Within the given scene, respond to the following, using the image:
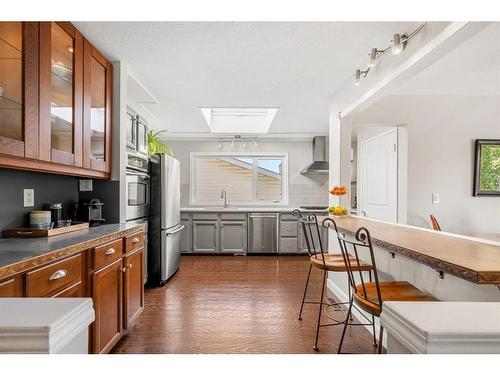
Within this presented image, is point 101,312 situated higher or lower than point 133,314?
higher

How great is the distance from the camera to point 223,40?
2.35 metres

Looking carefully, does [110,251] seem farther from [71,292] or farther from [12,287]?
[12,287]

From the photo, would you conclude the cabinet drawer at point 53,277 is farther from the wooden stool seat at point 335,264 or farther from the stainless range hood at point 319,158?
the stainless range hood at point 319,158

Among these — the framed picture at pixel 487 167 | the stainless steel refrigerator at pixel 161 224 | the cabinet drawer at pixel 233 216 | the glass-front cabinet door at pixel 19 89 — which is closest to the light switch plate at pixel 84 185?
the glass-front cabinet door at pixel 19 89

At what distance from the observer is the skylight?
17.8ft

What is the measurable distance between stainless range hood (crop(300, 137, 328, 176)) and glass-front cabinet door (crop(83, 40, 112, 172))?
390 cm

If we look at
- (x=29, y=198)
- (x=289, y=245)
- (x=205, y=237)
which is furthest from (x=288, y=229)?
(x=29, y=198)

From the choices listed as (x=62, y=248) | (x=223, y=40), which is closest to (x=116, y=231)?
(x=62, y=248)

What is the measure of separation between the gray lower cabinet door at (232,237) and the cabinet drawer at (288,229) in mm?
684

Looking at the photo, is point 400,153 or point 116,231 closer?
point 116,231

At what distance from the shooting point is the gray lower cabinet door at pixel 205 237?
5441mm

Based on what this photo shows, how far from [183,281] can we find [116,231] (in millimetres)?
1939
